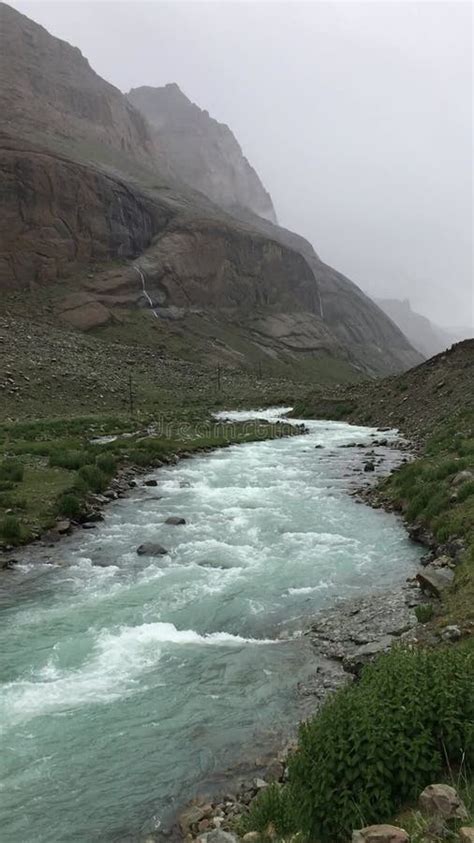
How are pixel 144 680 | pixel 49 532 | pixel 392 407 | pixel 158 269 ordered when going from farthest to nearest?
pixel 158 269, pixel 392 407, pixel 49 532, pixel 144 680

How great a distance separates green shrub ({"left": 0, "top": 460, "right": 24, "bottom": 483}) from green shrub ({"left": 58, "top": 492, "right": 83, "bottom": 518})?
3.49 metres

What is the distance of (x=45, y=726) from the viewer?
835 cm

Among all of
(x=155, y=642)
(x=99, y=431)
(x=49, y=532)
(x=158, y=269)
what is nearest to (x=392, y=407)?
(x=99, y=431)

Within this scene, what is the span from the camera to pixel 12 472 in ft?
74.7

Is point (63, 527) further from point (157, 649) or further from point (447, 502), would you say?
point (447, 502)

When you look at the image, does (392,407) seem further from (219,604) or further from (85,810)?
(85,810)

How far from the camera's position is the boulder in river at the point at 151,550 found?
53.9 ft

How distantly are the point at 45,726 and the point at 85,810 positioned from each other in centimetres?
189

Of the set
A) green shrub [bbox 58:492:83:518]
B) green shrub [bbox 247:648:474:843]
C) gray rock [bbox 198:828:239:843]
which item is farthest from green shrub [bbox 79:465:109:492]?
green shrub [bbox 247:648:474:843]

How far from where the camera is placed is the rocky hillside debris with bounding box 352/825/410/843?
419 centimetres

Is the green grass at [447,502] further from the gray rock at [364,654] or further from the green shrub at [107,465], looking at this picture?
the green shrub at [107,465]

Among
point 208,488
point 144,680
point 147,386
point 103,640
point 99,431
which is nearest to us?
point 144,680

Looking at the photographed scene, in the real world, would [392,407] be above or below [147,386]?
above

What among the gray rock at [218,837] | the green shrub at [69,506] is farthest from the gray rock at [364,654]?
the green shrub at [69,506]
